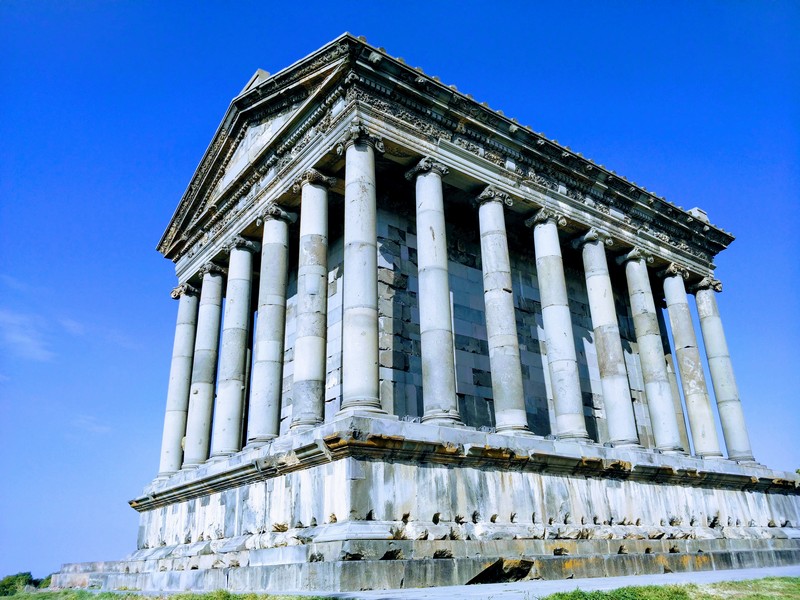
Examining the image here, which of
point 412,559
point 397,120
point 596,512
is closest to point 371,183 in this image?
point 397,120

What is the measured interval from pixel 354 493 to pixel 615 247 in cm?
1485

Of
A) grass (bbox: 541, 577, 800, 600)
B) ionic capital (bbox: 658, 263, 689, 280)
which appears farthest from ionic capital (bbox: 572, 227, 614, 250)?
grass (bbox: 541, 577, 800, 600)

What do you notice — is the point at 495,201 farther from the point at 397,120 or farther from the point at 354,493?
the point at 354,493

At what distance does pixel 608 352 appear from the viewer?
1898 centimetres

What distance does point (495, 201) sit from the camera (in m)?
18.2

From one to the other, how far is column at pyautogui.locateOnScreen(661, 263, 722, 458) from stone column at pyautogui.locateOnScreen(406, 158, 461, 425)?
11053 millimetres

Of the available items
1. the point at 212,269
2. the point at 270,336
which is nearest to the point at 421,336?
the point at 270,336

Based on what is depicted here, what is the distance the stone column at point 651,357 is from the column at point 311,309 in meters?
11.2

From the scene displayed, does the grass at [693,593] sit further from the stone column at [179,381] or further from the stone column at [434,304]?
the stone column at [179,381]

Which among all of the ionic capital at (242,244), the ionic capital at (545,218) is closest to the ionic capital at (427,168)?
the ionic capital at (545,218)

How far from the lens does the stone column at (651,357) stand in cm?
1969

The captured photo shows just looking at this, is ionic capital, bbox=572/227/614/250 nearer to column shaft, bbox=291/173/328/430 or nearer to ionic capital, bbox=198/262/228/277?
column shaft, bbox=291/173/328/430

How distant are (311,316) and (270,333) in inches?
85.4

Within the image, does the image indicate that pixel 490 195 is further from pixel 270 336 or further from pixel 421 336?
pixel 270 336
